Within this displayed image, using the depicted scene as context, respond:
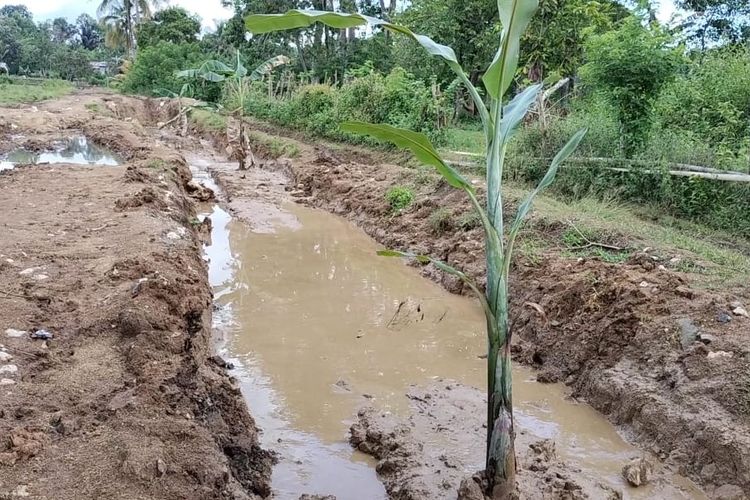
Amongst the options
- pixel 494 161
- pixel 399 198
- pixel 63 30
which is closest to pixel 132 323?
pixel 494 161

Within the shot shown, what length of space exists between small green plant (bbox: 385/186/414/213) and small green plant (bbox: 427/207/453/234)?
106 centimetres

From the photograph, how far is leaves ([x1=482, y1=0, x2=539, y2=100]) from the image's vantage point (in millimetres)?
2551

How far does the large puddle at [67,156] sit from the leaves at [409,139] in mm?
12303

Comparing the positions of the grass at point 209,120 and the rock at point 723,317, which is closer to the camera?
the rock at point 723,317

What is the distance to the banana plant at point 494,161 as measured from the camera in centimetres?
261

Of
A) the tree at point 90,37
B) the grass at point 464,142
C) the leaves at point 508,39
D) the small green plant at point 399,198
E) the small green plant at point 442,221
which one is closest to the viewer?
the leaves at point 508,39

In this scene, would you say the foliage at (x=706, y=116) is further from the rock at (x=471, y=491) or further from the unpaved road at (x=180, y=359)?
the rock at (x=471, y=491)

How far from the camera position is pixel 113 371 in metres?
3.75

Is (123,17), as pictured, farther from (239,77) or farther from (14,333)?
(14,333)

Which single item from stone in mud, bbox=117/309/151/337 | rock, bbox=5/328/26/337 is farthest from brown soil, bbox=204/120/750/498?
rock, bbox=5/328/26/337

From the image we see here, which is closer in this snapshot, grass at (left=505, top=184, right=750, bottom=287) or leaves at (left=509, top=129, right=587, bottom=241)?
leaves at (left=509, top=129, right=587, bottom=241)

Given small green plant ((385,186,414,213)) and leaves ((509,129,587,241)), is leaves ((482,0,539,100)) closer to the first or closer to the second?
leaves ((509,129,587,241))

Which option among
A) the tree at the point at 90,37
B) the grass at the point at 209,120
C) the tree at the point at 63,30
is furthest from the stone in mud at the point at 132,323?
the tree at the point at 63,30

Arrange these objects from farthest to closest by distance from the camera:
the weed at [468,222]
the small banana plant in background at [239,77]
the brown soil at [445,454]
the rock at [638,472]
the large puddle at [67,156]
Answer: the small banana plant in background at [239,77] < the large puddle at [67,156] < the weed at [468,222] < the rock at [638,472] < the brown soil at [445,454]
